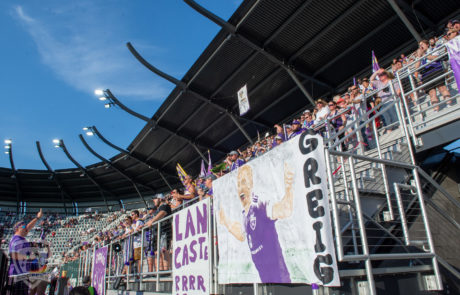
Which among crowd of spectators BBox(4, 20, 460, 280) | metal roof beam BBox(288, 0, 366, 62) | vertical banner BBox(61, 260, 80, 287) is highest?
metal roof beam BBox(288, 0, 366, 62)

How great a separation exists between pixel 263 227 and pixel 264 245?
8.1 inches

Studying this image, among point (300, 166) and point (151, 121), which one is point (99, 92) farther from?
point (300, 166)

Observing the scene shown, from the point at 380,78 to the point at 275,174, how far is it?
4463mm

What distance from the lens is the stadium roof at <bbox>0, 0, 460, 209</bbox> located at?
11.4m

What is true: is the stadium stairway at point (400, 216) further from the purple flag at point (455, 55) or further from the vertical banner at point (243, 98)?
the vertical banner at point (243, 98)

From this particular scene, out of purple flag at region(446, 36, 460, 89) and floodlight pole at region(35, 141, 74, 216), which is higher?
floodlight pole at region(35, 141, 74, 216)

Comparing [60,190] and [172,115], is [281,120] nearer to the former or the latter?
[172,115]

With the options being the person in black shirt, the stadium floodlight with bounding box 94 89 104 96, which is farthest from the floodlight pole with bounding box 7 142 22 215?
the person in black shirt

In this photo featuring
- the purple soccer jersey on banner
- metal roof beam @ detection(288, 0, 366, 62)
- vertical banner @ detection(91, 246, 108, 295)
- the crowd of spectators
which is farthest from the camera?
metal roof beam @ detection(288, 0, 366, 62)

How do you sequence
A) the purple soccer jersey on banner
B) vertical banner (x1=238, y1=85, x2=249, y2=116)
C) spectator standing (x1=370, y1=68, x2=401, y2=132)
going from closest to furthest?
the purple soccer jersey on banner < spectator standing (x1=370, y1=68, x2=401, y2=132) < vertical banner (x1=238, y1=85, x2=249, y2=116)

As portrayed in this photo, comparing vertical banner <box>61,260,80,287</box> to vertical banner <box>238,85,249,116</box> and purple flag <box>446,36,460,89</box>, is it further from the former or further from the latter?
purple flag <box>446,36,460,89</box>

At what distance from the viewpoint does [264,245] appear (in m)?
3.75

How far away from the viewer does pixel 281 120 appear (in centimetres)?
1791

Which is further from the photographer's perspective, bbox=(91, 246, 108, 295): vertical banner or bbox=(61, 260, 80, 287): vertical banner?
bbox=(61, 260, 80, 287): vertical banner
